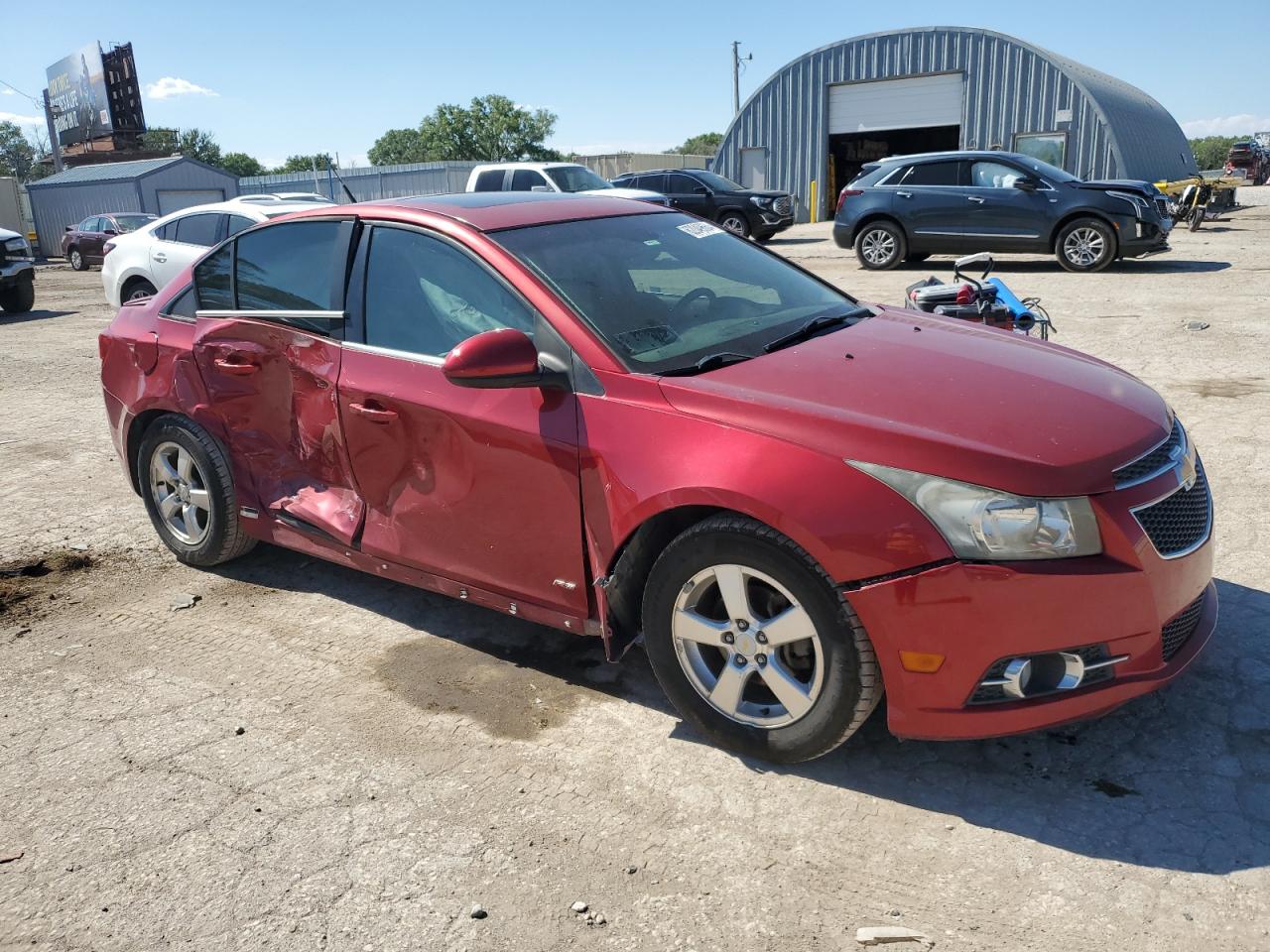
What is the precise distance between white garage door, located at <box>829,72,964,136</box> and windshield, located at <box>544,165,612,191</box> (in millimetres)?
12335

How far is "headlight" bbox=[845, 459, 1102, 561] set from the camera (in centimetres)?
258

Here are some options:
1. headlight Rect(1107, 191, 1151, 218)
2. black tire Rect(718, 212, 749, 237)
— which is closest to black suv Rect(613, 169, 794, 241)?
black tire Rect(718, 212, 749, 237)

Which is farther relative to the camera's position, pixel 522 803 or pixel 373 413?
pixel 373 413

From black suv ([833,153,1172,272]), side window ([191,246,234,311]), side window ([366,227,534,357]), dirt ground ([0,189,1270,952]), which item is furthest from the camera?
black suv ([833,153,1172,272])

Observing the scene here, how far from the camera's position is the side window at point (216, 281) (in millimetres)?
4473

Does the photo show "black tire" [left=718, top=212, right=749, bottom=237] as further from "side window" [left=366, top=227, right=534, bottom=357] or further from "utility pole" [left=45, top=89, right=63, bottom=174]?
"utility pole" [left=45, top=89, right=63, bottom=174]

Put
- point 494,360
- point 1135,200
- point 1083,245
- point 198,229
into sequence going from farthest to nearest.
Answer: point 1083,245
point 1135,200
point 198,229
point 494,360

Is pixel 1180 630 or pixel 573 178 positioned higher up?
pixel 573 178

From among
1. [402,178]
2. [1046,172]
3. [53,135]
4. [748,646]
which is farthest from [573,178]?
[53,135]

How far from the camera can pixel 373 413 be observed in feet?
12.2

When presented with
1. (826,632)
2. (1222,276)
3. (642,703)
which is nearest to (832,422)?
(826,632)

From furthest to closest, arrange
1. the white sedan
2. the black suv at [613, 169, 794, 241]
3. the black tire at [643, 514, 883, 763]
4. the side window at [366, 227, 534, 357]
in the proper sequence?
1. the black suv at [613, 169, 794, 241]
2. the white sedan
3. the side window at [366, 227, 534, 357]
4. the black tire at [643, 514, 883, 763]

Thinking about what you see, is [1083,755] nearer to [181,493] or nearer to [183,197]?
[181,493]

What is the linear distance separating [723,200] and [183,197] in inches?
1071
